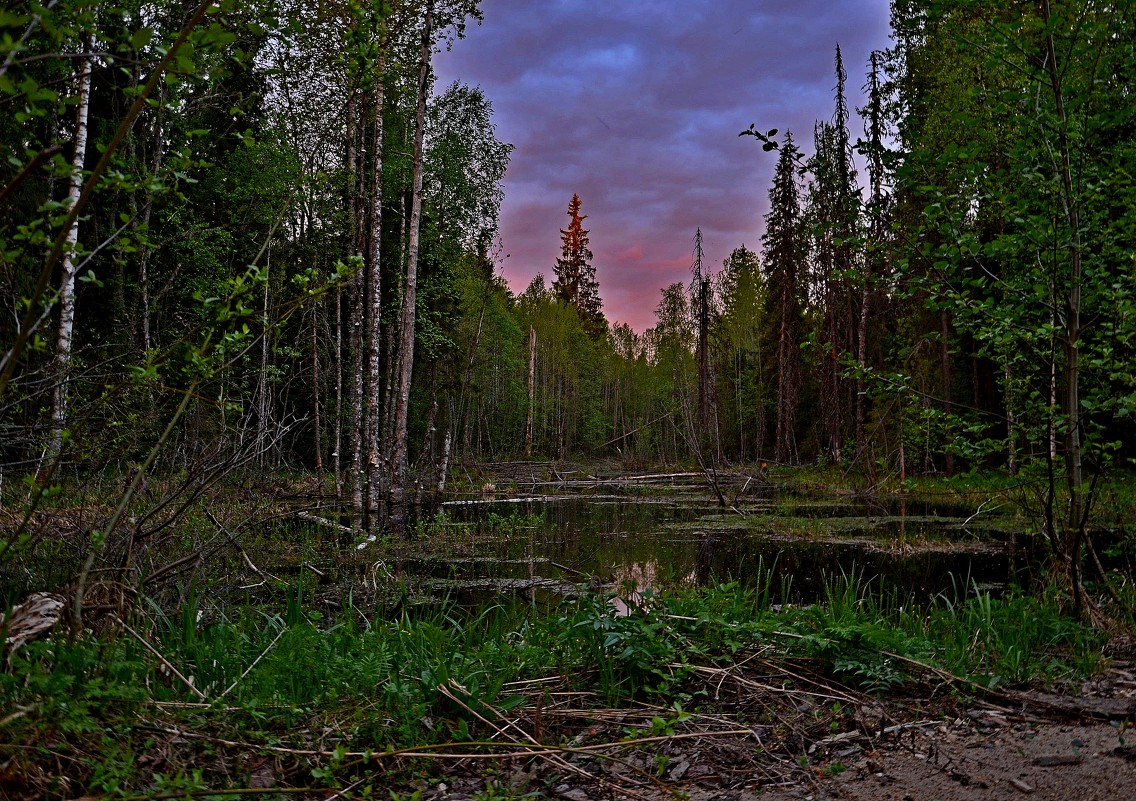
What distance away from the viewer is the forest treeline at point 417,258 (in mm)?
2947

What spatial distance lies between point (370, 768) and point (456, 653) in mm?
1148

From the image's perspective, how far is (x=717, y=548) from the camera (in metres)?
11.4

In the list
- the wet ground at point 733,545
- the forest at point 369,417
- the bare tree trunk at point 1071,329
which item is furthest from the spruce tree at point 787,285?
the bare tree trunk at point 1071,329

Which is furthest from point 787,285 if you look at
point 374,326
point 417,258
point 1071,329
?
point 1071,329

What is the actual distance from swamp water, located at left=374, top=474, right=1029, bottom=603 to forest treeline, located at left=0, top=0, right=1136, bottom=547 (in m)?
1.61

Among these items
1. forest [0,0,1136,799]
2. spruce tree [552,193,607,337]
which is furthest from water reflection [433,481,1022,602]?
spruce tree [552,193,607,337]

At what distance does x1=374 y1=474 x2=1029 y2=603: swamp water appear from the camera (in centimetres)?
850

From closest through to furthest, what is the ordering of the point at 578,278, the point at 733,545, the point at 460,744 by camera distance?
1. the point at 460,744
2. the point at 733,545
3. the point at 578,278

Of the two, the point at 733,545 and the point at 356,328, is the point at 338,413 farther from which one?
the point at 733,545

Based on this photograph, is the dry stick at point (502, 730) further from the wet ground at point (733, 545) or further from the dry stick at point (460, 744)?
the wet ground at point (733, 545)

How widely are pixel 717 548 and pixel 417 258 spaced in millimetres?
9420

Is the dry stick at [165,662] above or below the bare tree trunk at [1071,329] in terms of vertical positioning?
below

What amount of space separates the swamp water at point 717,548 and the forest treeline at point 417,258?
63.5 inches

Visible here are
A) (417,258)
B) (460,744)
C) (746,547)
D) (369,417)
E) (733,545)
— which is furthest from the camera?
(417,258)
